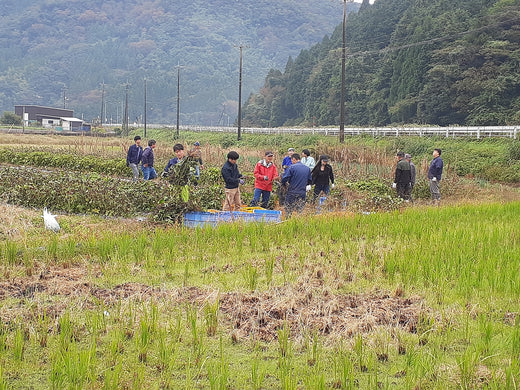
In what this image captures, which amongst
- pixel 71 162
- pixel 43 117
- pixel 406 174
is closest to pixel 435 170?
pixel 406 174

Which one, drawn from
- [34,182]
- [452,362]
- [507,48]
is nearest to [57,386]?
[452,362]

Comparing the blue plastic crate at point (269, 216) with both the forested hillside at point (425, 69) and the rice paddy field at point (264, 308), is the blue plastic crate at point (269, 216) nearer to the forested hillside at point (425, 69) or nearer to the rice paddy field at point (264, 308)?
the rice paddy field at point (264, 308)

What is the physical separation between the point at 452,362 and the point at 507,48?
37.6m

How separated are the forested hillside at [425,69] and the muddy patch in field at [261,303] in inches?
1252

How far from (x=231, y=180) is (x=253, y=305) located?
5.31 m

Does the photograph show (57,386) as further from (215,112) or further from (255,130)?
(215,112)

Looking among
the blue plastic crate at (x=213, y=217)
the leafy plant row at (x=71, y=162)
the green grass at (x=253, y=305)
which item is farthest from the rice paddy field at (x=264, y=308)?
the leafy plant row at (x=71, y=162)

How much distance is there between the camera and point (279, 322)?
4582 millimetres

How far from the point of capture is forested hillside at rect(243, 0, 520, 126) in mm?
36656

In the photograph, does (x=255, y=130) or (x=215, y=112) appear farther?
(x=215, y=112)

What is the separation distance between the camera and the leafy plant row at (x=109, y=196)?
9.52 meters

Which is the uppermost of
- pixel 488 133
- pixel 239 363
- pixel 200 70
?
pixel 200 70

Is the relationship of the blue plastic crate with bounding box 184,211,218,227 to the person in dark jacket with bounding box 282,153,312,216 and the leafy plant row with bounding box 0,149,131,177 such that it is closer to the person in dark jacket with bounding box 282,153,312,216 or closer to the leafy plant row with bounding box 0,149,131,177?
the person in dark jacket with bounding box 282,153,312,216

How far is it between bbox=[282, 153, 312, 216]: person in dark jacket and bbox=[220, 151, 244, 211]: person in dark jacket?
92 cm
